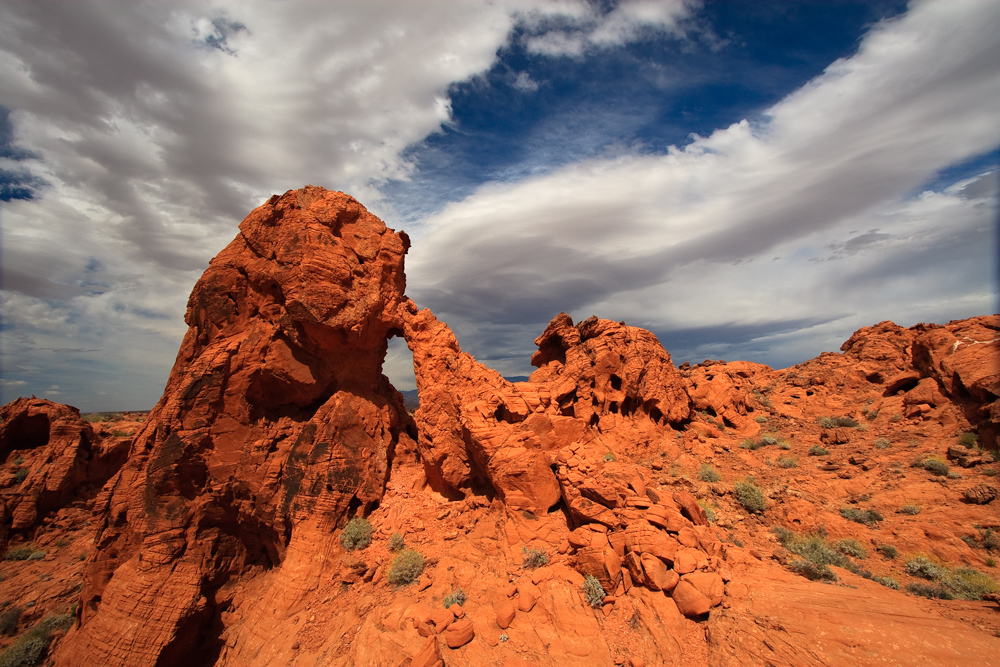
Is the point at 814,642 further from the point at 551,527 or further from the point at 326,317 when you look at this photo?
the point at 326,317

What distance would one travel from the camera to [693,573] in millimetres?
7148

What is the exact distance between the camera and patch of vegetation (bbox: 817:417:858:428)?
16458 mm

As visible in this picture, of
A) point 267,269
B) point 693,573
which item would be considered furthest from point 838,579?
point 267,269

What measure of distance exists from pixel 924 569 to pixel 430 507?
11026 mm

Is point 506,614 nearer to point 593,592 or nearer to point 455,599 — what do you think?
point 455,599

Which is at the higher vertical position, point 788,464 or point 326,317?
point 326,317

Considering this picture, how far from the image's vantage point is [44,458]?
16.8 m

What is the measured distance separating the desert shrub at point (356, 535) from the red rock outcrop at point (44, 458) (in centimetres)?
1547

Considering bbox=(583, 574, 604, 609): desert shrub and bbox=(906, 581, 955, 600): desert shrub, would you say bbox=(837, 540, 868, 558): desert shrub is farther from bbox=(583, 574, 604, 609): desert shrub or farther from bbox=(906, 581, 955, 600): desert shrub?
bbox=(583, 574, 604, 609): desert shrub

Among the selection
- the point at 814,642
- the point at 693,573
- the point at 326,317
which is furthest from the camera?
the point at 326,317

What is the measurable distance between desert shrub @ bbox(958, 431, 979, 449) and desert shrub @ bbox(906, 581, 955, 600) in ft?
24.7

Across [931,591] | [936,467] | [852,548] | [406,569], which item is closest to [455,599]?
[406,569]

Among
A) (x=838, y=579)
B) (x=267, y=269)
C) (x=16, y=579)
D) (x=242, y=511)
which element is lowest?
(x=16, y=579)

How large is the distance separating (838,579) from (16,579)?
24.0 metres
